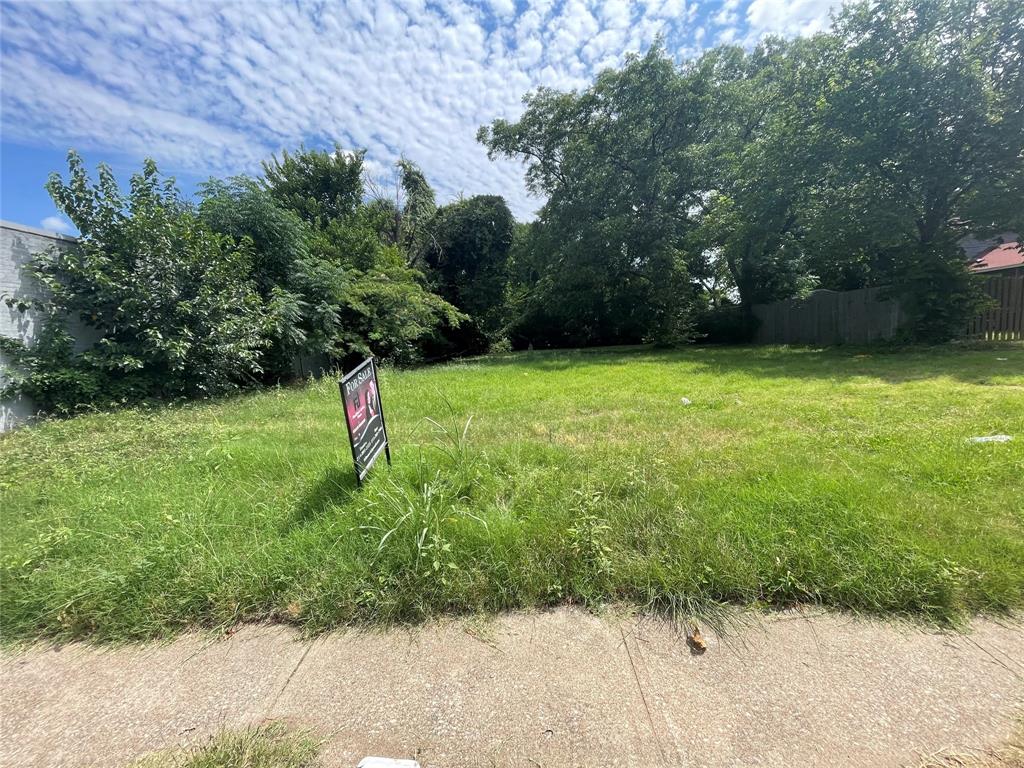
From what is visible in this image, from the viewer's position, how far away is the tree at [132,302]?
6.45 metres

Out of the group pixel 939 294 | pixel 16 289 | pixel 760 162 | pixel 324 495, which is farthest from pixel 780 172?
pixel 16 289

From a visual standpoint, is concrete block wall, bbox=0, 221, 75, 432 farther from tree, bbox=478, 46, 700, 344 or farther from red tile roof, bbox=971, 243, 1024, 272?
red tile roof, bbox=971, 243, 1024, 272

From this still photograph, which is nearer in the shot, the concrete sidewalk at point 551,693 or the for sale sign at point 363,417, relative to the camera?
the concrete sidewalk at point 551,693

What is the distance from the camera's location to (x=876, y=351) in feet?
33.9

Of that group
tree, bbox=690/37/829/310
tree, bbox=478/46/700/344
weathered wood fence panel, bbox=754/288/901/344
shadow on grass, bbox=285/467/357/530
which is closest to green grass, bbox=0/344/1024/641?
shadow on grass, bbox=285/467/357/530

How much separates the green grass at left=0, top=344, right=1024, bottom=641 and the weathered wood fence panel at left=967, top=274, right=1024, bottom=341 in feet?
26.6

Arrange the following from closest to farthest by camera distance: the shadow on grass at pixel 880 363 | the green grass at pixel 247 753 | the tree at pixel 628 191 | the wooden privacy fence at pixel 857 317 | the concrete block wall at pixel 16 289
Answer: the green grass at pixel 247 753 → the concrete block wall at pixel 16 289 → the shadow on grass at pixel 880 363 → the wooden privacy fence at pixel 857 317 → the tree at pixel 628 191

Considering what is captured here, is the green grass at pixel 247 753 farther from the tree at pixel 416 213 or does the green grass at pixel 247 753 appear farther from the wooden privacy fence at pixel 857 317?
the tree at pixel 416 213

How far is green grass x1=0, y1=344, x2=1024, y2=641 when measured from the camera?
2086 millimetres

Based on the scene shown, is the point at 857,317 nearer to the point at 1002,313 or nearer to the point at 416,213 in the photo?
the point at 1002,313

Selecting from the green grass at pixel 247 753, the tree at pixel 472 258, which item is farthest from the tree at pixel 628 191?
the green grass at pixel 247 753

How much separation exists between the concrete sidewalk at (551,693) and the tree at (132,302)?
648 centimetres

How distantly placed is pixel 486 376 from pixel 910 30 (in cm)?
1260

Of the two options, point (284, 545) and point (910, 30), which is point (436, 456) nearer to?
point (284, 545)
